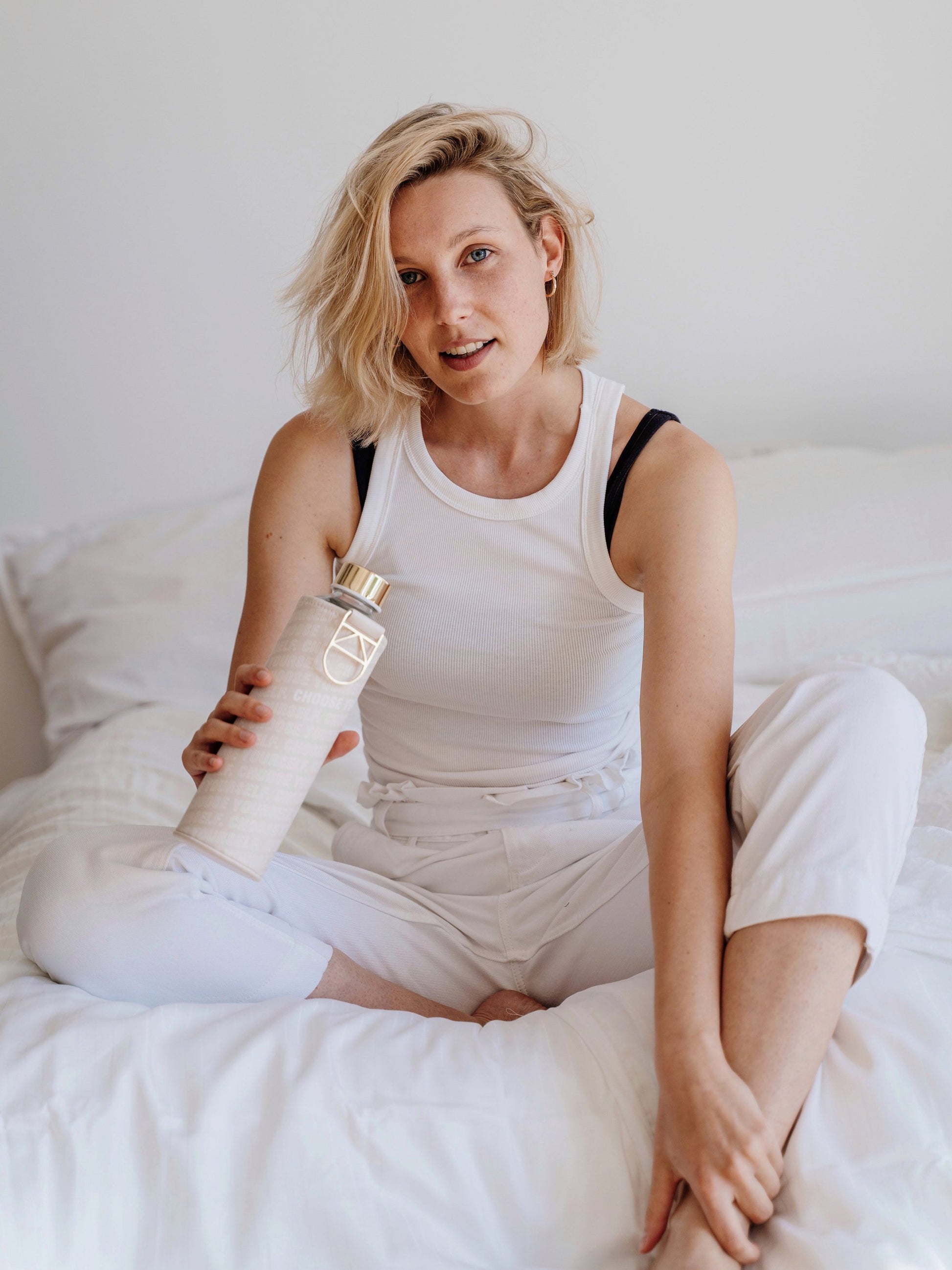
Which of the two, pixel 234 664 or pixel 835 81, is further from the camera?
pixel 835 81

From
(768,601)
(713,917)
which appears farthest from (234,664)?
(768,601)

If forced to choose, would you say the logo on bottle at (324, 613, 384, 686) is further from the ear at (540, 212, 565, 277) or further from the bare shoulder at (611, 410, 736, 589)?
the ear at (540, 212, 565, 277)

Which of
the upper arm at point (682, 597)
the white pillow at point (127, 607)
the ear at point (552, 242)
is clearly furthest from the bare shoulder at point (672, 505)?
the white pillow at point (127, 607)

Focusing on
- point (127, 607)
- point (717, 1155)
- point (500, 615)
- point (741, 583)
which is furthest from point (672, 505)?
point (127, 607)

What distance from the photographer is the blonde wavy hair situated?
3.53ft

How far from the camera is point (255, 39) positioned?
1825 mm

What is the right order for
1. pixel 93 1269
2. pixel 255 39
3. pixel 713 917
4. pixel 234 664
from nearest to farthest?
pixel 93 1269 → pixel 713 917 → pixel 234 664 → pixel 255 39

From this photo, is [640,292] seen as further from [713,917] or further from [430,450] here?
[713,917]

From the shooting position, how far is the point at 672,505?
104 centimetres

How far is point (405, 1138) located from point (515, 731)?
19.5 inches

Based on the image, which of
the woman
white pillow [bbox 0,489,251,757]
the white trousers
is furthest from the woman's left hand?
white pillow [bbox 0,489,251,757]

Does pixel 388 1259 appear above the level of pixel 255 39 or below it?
below

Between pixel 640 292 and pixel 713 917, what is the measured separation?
148 cm

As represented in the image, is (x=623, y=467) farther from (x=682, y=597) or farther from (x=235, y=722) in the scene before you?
(x=235, y=722)
